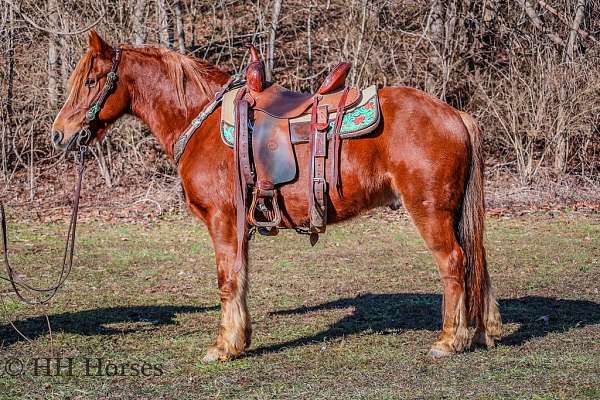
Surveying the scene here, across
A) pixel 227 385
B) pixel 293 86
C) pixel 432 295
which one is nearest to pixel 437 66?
pixel 293 86

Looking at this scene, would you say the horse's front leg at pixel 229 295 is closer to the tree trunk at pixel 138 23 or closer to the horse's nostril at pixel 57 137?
the horse's nostril at pixel 57 137

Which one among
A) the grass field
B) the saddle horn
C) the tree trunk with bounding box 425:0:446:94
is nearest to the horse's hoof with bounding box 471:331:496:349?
the grass field

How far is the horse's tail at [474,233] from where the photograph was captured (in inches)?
227

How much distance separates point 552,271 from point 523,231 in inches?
129

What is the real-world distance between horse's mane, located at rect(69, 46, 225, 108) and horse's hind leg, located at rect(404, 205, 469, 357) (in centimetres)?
189

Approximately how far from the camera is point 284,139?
19.0 feet

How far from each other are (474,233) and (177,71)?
2.58m

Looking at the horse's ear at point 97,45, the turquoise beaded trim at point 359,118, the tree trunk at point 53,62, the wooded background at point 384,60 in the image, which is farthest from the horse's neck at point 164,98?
the tree trunk at point 53,62

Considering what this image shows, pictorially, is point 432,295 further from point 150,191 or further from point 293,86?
point 293,86

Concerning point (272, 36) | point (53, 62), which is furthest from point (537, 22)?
point (53, 62)

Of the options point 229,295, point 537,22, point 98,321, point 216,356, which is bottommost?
point 98,321

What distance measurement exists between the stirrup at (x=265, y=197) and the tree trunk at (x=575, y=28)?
12.3 m

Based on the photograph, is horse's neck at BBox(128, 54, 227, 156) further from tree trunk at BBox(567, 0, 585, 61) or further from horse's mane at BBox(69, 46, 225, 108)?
tree trunk at BBox(567, 0, 585, 61)

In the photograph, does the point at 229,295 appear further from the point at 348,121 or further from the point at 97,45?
the point at 97,45
